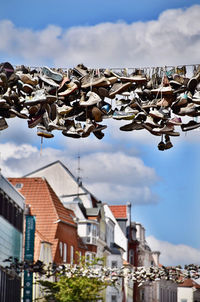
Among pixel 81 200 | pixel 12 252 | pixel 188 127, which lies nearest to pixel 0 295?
pixel 12 252

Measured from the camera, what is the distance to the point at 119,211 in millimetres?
75562

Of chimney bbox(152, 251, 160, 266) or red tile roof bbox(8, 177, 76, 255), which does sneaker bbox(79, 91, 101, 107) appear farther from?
chimney bbox(152, 251, 160, 266)

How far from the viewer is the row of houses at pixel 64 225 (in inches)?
1491

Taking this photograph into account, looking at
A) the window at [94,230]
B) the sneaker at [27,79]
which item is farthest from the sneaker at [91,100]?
the window at [94,230]

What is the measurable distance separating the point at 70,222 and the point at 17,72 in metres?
46.1

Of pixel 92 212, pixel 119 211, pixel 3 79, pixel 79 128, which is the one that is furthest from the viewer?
pixel 119 211

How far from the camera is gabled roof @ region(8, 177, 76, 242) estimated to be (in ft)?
158

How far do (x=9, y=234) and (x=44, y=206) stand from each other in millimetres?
12104

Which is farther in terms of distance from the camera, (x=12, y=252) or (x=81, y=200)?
(x=81, y=200)

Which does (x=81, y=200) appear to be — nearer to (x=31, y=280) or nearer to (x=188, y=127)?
(x=31, y=280)

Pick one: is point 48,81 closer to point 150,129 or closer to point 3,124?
point 3,124

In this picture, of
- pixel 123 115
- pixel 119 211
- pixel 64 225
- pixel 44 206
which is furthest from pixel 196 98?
pixel 119 211

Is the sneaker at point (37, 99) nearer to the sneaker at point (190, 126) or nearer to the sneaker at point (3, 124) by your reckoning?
the sneaker at point (3, 124)

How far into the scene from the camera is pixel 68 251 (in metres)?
50.3
